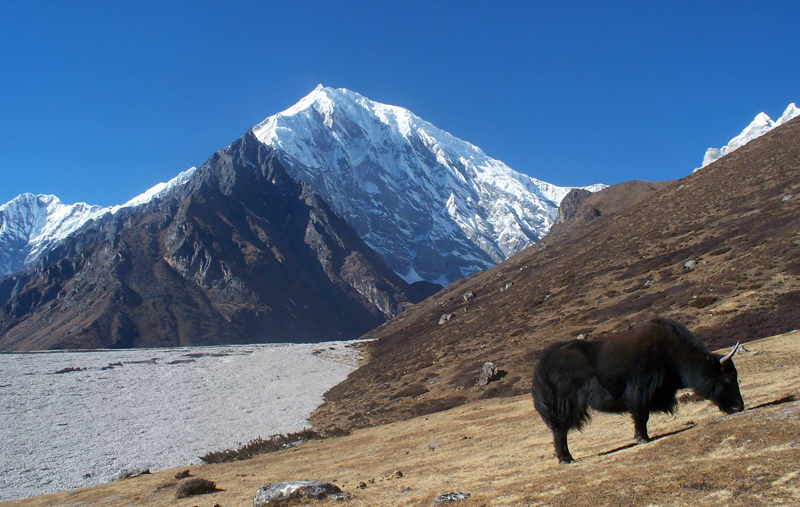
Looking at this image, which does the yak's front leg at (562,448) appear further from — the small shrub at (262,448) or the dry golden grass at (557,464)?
the small shrub at (262,448)

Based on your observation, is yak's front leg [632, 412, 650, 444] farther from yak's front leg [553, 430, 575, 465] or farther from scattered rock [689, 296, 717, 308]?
scattered rock [689, 296, 717, 308]

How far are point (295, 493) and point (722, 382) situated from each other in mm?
10417

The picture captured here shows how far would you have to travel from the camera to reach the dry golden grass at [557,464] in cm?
833

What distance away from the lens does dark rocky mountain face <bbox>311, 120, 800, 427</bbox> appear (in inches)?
1346

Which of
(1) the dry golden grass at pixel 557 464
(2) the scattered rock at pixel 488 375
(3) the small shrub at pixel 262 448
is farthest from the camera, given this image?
(2) the scattered rock at pixel 488 375

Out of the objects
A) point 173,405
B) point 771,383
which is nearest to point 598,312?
point 771,383

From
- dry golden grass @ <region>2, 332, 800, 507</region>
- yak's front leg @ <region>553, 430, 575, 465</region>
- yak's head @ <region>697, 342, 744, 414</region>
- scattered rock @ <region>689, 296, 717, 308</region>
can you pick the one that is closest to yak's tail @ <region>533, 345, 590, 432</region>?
yak's front leg @ <region>553, 430, 575, 465</region>

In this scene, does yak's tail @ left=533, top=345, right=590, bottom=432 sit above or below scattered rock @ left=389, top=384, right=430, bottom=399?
above

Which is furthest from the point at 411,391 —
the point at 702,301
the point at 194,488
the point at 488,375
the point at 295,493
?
the point at 295,493

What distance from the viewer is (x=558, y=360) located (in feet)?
38.5

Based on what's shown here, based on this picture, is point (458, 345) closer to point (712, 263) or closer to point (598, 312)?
point (598, 312)

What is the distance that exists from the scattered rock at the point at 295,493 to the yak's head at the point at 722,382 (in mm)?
8779

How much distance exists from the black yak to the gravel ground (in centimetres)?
3021

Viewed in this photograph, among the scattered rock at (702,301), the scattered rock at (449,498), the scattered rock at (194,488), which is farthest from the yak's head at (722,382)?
the scattered rock at (702,301)
